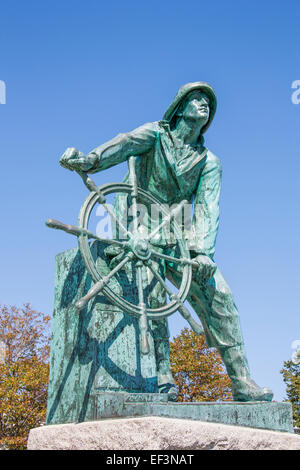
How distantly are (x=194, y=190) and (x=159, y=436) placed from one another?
7.19 feet

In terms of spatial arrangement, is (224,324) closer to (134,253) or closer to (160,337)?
(160,337)

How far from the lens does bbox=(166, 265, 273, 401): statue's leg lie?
3.97 metres

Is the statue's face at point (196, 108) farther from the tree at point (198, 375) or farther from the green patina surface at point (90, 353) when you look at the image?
the tree at point (198, 375)

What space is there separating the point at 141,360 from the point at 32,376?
1355 cm

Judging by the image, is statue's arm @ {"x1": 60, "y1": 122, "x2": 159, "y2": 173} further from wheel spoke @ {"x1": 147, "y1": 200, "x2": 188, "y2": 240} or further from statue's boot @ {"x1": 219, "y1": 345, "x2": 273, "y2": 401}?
statue's boot @ {"x1": 219, "y1": 345, "x2": 273, "y2": 401}

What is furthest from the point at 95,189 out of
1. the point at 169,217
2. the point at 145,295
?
the point at 145,295

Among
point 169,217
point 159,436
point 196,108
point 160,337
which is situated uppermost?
point 196,108

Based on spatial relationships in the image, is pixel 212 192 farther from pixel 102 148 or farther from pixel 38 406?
pixel 38 406

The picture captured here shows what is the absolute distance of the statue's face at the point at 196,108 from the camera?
167 inches

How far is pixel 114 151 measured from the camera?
388 centimetres

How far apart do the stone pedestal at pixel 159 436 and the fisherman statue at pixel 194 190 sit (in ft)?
1.88

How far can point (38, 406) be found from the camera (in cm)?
1641

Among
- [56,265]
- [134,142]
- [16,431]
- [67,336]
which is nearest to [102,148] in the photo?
[134,142]

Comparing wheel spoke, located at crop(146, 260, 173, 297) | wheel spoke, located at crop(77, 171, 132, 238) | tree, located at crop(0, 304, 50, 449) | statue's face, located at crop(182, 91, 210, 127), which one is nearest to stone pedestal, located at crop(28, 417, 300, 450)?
wheel spoke, located at crop(146, 260, 173, 297)
